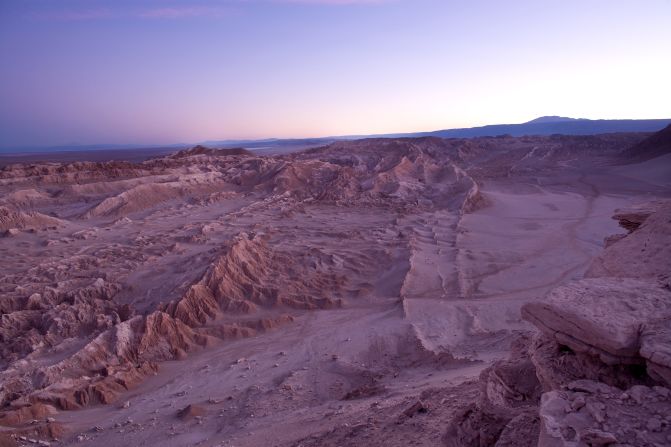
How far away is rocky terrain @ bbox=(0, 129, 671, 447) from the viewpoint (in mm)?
3021

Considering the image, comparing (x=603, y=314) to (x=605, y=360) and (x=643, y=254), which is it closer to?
(x=605, y=360)

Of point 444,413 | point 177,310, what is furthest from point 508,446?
point 177,310

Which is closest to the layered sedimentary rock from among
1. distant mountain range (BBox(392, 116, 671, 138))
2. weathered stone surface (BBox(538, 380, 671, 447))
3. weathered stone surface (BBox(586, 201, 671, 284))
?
weathered stone surface (BBox(538, 380, 671, 447))

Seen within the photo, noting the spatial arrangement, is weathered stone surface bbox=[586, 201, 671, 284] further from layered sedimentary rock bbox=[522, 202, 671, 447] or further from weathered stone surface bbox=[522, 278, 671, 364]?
weathered stone surface bbox=[522, 278, 671, 364]

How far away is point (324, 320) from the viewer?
8328mm

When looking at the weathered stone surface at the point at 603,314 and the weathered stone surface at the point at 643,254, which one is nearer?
the weathered stone surface at the point at 603,314

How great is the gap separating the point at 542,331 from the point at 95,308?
7008 millimetres

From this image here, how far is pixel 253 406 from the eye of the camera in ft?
18.1

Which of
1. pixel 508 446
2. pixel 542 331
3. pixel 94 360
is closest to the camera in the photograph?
pixel 508 446

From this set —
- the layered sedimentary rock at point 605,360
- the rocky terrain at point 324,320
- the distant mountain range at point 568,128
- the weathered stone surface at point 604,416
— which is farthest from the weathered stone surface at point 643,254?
the distant mountain range at point 568,128

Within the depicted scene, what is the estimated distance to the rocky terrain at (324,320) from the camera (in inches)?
119

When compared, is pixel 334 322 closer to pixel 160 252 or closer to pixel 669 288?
pixel 160 252

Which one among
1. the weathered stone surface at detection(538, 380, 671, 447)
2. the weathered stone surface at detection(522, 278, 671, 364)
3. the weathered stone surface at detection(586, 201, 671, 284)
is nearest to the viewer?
the weathered stone surface at detection(538, 380, 671, 447)

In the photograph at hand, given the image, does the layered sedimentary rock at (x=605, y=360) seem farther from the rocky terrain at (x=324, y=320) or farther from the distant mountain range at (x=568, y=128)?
the distant mountain range at (x=568, y=128)
